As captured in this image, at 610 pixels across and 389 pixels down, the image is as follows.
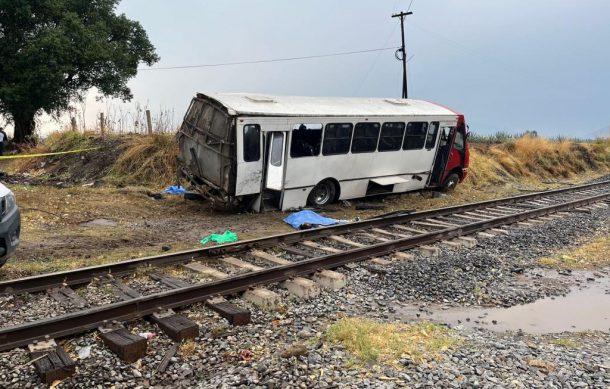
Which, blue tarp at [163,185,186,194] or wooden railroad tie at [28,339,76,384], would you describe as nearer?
wooden railroad tie at [28,339,76,384]

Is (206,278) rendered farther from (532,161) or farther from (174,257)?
(532,161)

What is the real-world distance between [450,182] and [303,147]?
271 inches

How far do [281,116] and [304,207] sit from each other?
2.52 m

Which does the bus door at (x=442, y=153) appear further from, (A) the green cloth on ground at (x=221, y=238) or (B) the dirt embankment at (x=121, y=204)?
(A) the green cloth on ground at (x=221, y=238)

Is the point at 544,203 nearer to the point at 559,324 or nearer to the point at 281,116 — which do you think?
the point at 281,116

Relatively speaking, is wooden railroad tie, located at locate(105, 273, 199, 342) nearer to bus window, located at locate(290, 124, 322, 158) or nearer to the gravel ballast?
the gravel ballast

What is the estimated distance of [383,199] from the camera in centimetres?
1541

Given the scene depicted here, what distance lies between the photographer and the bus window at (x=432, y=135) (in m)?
15.2

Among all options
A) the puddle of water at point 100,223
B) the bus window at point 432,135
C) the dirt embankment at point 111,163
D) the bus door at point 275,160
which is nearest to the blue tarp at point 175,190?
the dirt embankment at point 111,163

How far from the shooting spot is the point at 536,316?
638 centimetres

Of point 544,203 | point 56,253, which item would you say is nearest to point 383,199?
point 544,203

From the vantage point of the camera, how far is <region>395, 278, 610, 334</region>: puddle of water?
601 centimetres

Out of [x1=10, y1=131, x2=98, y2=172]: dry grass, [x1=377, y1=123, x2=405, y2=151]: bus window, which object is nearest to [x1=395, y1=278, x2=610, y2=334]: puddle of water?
[x1=377, y1=123, x2=405, y2=151]: bus window

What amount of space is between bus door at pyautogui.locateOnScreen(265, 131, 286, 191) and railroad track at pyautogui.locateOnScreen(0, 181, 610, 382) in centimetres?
250
